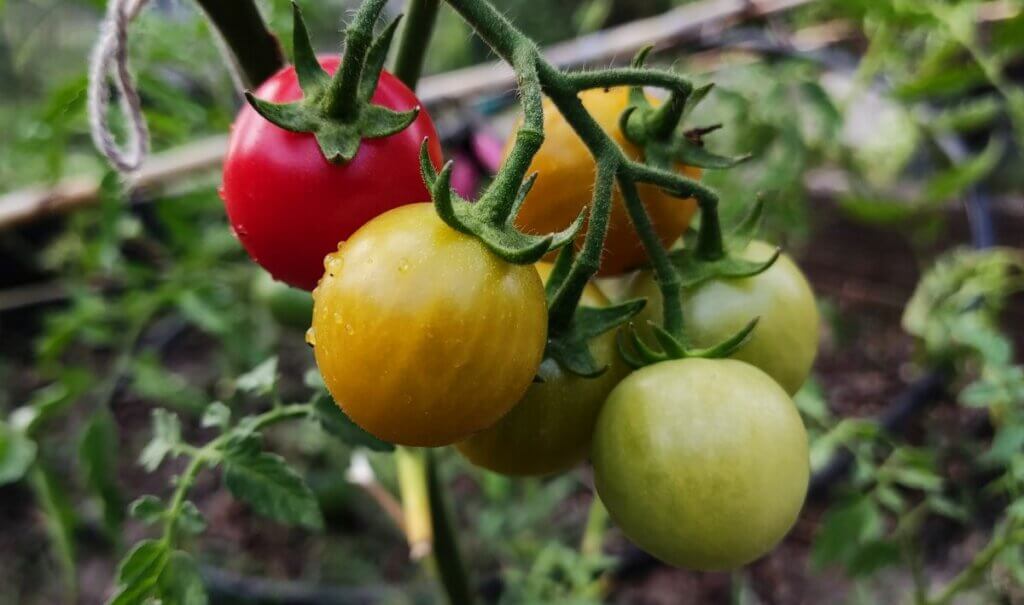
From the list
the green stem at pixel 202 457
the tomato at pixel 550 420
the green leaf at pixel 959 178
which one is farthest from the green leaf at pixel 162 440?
the green leaf at pixel 959 178

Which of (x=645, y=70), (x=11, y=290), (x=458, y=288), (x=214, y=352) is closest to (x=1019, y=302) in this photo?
(x=645, y=70)

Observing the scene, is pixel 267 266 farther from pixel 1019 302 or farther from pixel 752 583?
pixel 1019 302

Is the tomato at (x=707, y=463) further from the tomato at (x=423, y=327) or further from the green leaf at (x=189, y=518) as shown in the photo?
the green leaf at (x=189, y=518)

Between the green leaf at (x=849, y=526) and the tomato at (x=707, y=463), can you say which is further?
the green leaf at (x=849, y=526)

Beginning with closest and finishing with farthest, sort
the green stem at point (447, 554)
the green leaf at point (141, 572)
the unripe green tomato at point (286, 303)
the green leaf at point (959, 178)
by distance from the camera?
1. the green leaf at point (141, 572)
2. the green stem at point (447, 554)
3. the unripe green tomato at point (286, 303)
4. the green leaf at point (959, 178)

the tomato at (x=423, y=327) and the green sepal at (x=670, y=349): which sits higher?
the tomato at (x=423, y=327)

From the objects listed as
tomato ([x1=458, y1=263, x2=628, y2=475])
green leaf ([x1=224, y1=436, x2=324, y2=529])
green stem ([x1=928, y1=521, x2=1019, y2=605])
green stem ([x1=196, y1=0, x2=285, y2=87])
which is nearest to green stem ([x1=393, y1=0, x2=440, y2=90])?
green stem ([x1=196, y1=0, x2=285, y2=87])

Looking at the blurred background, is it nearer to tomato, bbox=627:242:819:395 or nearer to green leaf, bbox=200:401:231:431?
green leaf, bbox=200:401:231:431
